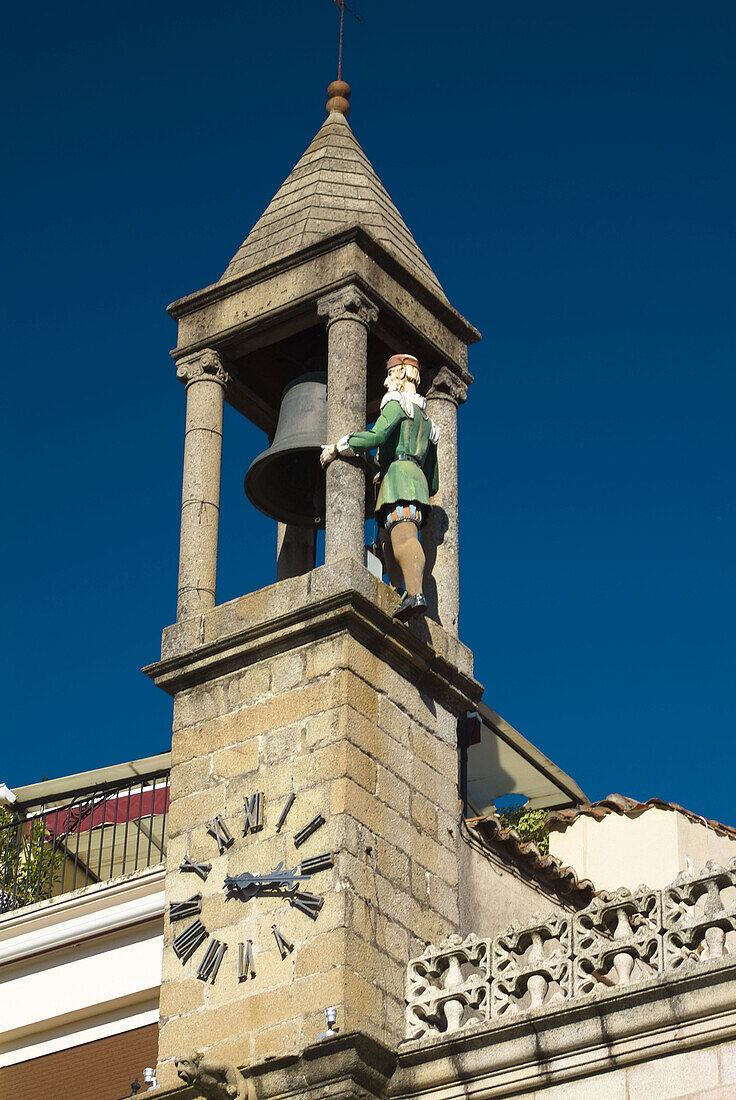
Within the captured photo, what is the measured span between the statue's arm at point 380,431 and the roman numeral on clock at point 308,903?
3.02 m

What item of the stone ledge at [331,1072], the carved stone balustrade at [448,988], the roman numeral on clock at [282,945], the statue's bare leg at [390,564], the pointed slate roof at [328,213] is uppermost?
the pointed slate roof at [328,213]

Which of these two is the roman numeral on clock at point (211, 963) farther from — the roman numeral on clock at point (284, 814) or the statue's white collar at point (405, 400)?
the statue's white collar at point (405, 400)

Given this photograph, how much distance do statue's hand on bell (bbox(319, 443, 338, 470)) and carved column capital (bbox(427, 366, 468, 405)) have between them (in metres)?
1.46

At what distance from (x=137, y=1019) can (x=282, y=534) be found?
3618mm

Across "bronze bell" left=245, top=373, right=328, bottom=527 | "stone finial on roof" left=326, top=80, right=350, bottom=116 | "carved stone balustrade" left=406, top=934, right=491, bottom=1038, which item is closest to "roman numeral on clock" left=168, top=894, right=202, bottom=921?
"carved stone balustrade" left=406, top=934, right=491, bottom=1038

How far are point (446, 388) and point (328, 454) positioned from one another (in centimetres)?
158

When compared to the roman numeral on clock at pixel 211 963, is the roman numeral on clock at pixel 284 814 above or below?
above

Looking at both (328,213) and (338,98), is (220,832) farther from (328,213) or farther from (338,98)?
(338,98)

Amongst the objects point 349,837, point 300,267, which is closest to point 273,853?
point 349,837

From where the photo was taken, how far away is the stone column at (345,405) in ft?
40.7

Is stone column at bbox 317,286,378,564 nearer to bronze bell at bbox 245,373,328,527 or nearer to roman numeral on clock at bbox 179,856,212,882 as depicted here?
bronze bell at bbox 245,373,328,527

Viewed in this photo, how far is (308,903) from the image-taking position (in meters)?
11.1

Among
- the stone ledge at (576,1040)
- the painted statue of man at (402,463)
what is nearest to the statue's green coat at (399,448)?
the painted statue of man at (402,463)

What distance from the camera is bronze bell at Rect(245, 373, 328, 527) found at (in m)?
13.5
